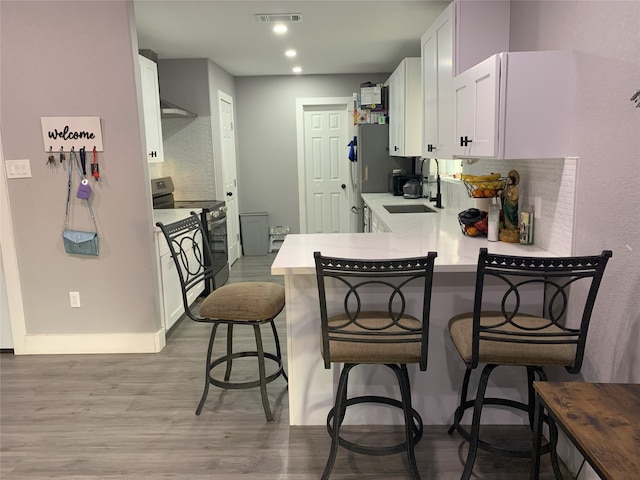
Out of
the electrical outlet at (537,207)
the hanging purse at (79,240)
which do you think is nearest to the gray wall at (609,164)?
the electrical outlet at (537,207)

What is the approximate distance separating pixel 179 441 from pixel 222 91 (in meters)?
4.47

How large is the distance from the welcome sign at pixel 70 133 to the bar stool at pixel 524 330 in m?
2.55

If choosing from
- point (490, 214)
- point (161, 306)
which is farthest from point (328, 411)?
point (161, 306)

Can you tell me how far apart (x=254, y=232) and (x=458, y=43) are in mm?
4306

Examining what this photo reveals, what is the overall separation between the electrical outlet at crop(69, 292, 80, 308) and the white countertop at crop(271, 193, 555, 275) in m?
1.71

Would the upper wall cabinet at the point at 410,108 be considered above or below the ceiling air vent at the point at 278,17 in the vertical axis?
below

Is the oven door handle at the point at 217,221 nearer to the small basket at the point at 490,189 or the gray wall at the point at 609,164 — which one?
the small basket at the point at 490,189

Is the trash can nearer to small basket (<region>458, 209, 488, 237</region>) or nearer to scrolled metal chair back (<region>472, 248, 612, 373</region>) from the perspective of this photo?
small basket (<region>458, 209, 488, 237</region>)

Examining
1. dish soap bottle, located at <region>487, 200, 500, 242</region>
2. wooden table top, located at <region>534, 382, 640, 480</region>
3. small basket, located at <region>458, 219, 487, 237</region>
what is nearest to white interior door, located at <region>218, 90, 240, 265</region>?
small basket, located at <region>458, 219, 487, 237</region>

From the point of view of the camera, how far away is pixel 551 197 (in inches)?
90.5

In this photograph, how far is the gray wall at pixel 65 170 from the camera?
3.06m

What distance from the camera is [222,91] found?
230 inches

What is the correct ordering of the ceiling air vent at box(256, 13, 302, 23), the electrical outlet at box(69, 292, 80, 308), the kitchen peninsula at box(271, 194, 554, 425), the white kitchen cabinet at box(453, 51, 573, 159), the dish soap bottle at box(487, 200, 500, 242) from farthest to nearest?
1. the ceiling air vent at box(256, 13, 302, 23)
2. the electrical outlet at box(69, 292, 80, 308)
3. the dish soap bottle at box(487, 200, 500, 242)
4. the kitchen peninsula at box(271, 194, 554, 425)
5. the white kitchen cabinet at box(453, 51, 573, 159)

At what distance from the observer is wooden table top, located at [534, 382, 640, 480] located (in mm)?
1054
